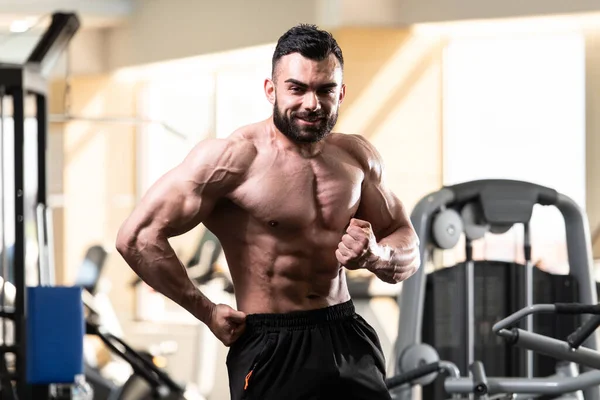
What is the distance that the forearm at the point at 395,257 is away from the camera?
1.95 m

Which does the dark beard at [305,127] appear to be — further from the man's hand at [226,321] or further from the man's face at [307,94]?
the man's hand at [226,321]

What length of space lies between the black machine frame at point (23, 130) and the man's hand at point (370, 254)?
2.17 m

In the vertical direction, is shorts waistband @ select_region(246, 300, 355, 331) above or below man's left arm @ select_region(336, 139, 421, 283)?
below

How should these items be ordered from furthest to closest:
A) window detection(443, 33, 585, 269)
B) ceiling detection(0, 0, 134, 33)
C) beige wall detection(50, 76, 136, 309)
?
beige wall detection(50, 76, 136, 309), ceiling detection(0, 0, 134, 33), window detection(443, 33, 585, 269)

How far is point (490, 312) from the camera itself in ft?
12.7

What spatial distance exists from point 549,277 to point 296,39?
2181 millimetres

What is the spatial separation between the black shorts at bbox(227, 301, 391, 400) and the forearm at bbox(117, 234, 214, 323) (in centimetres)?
11

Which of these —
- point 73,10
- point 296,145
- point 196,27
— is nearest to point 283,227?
point 296,145

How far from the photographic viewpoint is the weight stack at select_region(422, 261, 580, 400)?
383 cm

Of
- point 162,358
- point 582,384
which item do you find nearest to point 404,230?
point 582,384

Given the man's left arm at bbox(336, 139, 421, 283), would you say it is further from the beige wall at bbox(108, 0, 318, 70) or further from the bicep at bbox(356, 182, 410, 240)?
the beige wall at bbox(108, 0, 318, 70)

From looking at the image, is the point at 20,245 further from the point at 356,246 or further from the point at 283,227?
the point at 356,246

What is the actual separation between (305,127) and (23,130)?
89.9 inches

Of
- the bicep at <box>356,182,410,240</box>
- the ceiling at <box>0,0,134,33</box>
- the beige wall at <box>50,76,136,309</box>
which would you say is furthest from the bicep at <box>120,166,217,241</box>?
the beige wall at <box>50,76,136,309</box>
